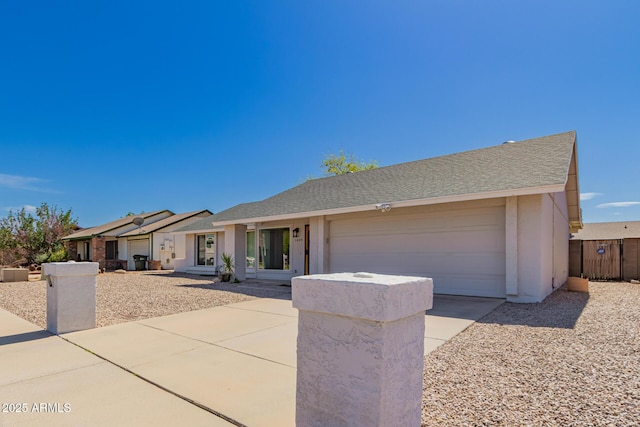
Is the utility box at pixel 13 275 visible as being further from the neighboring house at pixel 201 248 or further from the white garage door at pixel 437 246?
the white garage door at pixel 437 246

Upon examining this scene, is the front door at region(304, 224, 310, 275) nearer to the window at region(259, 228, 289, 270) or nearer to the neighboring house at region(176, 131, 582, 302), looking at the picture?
the neighboring house at region(176, 131, 582, 302)

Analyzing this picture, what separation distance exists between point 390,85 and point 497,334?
45.3ft

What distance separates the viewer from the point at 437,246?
10.7 m

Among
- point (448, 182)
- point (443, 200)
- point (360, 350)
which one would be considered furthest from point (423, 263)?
point (360, 350)

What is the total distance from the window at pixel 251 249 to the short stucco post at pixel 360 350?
14.7m

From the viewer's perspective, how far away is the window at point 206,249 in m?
19.8

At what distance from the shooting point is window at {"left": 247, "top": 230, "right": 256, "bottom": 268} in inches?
661

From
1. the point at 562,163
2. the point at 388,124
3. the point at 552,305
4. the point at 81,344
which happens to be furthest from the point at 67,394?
the point at 388,124

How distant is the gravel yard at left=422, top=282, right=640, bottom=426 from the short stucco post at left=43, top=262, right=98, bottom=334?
A: 603 centimetres

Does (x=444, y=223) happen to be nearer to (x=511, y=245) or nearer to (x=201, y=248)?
(x=511, y=245)

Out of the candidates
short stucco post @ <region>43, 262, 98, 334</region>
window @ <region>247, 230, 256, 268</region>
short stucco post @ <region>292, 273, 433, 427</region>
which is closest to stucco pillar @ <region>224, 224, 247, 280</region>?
window @ <region>247, 230, 256, 268</region>

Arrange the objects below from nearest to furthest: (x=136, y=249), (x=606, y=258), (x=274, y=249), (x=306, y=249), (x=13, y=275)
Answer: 1. (x=306, y=249)
2. (x=274, y=249)
3. (x=13, y=275)
4. (x=606, y=258)
5. (x=136, y=249)

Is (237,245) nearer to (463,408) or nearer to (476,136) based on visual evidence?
(463,408)

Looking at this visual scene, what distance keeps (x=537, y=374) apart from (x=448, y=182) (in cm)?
758
